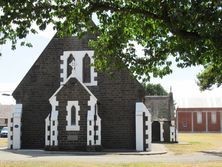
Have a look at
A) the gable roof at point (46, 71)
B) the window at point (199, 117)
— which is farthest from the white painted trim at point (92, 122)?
the window at point (199, 117)

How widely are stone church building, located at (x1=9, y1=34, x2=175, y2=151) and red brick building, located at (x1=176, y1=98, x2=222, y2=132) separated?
65.0m

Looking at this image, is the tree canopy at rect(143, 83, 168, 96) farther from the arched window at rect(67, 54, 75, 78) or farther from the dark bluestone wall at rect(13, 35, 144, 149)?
the arched window at rect(67, 54, 75, 78)

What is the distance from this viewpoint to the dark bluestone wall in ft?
113

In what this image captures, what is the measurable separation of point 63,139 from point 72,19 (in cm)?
1941

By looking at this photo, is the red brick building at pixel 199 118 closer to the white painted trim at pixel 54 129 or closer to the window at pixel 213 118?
the window at pixel 213 118

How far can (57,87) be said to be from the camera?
35.5 metres

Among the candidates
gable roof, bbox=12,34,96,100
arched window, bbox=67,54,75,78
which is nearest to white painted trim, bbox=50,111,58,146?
gable roof, bbox=12,34,96,100

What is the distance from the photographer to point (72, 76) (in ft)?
111

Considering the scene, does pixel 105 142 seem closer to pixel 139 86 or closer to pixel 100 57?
pixel 139 86

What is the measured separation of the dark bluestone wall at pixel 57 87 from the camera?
3444 cm

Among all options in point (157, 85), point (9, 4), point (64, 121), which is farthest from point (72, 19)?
point (157, 85)

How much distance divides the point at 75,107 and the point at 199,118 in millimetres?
68245

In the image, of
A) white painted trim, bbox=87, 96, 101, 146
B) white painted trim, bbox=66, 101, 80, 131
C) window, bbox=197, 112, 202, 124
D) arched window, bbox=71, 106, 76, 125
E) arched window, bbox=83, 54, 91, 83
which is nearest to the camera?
white painted trim, bbox=87, 96, 101, 146

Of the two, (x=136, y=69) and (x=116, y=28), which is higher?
(x=116, y=28)
